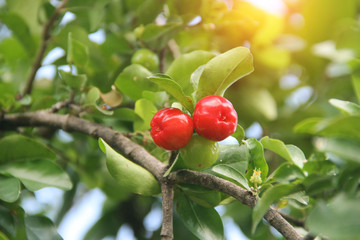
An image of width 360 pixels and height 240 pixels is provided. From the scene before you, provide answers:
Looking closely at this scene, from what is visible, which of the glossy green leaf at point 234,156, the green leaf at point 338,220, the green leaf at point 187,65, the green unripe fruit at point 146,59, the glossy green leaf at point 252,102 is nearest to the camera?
the green leaf at point 338,220

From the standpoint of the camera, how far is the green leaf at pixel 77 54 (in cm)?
117

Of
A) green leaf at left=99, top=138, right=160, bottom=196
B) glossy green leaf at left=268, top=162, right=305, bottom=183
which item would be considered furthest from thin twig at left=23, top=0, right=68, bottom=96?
glossy green leaf at left=268, top=162, right=305, bottom=183

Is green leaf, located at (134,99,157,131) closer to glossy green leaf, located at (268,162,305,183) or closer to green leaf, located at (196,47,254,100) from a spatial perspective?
green leaf, located at (196,47,254,100)

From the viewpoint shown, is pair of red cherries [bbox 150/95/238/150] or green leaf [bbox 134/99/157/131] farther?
green leaf [bbox 134/99/157/131]

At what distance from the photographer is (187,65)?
40.3 inches

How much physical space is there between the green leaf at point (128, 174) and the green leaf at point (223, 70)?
21 cm

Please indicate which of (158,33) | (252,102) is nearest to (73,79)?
(158,33)

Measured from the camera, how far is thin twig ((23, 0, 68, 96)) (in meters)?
1.39

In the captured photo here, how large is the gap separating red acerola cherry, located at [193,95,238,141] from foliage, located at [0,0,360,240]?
0.17 feet

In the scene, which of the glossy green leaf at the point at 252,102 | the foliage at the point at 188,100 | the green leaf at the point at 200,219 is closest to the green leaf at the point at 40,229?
the foliage at the point at 188,100

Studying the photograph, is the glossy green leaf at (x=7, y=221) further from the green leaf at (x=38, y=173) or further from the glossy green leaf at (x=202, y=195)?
the glossy green leaf at (x=202, y=195)

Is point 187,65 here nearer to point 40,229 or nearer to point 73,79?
point 73,79

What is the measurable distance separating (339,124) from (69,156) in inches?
48.9

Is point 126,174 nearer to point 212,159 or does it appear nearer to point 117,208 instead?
point 212,159
